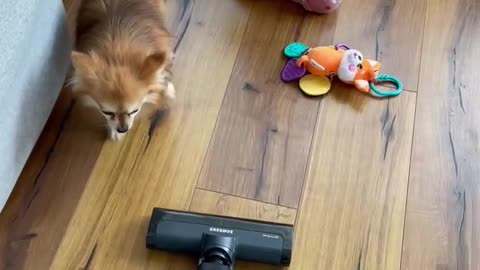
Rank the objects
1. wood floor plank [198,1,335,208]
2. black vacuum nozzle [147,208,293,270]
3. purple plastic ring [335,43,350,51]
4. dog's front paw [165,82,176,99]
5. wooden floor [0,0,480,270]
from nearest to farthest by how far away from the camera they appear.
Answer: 1. black vacuum nozzle [147,208,293,270]
2. wooden floor [0,0,480,270]
3. wood floor plank [198,1,335,208]
4. dog's front paw [165,82,176,99]
5. purple plastic ring [335,43,350,51]

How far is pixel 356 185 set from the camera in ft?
5.63

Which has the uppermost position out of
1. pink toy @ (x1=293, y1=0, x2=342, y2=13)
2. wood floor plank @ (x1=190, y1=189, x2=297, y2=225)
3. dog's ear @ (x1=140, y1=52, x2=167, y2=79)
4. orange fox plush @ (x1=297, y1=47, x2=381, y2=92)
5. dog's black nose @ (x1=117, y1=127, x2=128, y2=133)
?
dog's ear @ (x1=140, y1=52, x2=167, y2=79)

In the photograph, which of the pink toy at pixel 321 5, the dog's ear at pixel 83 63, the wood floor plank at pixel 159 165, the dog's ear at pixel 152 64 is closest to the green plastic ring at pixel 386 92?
the pink toy at pixel 321 5

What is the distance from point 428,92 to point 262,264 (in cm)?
76

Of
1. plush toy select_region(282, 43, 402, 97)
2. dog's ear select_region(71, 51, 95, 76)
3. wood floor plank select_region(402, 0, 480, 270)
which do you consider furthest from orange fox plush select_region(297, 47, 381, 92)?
dog's ear select_region(71, 51, 95, 76)

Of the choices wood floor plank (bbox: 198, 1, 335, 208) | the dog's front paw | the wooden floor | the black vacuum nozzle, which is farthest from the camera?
the dog's front paw

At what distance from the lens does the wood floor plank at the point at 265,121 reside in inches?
67.4

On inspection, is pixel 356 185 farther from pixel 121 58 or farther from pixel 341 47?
pixel 121 58

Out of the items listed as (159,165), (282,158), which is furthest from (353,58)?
(159,165)

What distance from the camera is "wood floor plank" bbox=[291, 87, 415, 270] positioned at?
5.25 ft

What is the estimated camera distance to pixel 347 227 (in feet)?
5.39

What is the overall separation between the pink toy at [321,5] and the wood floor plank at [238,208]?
28.1 inches

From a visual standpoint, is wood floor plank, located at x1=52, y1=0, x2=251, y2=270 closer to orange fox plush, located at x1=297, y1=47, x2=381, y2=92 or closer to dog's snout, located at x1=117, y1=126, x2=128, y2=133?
dog's snout, located at x1=117, y1=126, x2=128, y2=133

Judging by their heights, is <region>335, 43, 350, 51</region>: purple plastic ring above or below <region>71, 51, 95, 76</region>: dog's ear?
below
